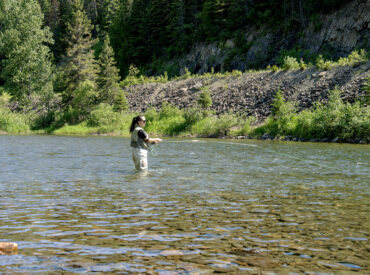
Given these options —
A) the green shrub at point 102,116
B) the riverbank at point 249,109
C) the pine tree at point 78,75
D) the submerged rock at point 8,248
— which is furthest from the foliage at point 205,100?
the submerged rock at point 8,248

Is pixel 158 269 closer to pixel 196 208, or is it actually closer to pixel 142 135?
pixel 196 208

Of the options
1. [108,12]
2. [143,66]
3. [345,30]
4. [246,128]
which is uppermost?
[108,12]

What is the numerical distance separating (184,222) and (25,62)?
6270 cm

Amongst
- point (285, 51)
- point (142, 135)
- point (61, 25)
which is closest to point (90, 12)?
point (61, 25)

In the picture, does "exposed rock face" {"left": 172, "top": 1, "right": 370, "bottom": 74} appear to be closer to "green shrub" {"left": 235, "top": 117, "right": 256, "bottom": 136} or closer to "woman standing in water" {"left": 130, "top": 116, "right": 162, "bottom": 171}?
"green shrub" {"left": 235, "top": 117, "right": 256, "bottom": 136}

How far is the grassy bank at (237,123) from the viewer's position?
3581 cm

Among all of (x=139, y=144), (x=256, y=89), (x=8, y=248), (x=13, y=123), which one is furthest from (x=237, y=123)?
(x=8, y=248)

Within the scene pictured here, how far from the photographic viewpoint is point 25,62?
211 feet

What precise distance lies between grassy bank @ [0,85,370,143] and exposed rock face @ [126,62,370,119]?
154cm

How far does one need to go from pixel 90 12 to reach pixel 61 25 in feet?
70.0

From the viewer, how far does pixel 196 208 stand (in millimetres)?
9094

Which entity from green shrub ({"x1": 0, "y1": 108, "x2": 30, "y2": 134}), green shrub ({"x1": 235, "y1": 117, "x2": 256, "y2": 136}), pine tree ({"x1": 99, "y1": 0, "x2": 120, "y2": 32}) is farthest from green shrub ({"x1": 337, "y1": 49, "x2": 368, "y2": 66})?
pine tree ({"x1": 99, "y1": 0, "x2": 120, "y2": 32})

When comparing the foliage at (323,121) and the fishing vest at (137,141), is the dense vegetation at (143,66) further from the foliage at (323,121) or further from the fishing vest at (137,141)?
the fishing vest at (137,141)

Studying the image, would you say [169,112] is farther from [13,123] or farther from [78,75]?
[13,123]
